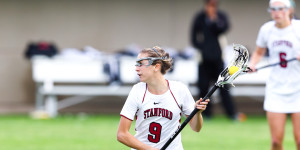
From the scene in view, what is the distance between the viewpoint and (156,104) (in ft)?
21.0

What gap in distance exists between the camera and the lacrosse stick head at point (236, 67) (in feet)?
19.0

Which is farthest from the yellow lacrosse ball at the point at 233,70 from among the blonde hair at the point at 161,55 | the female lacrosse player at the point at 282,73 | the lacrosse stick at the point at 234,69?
the female lacrosse player at the point at 282,73

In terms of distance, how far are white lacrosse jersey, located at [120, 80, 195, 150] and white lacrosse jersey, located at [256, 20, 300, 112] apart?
2.11m

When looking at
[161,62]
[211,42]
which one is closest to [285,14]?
[161,62]

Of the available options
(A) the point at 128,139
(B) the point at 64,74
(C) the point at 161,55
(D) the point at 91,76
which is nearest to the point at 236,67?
(C) the point at 161,55

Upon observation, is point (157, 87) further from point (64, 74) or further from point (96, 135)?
point (64, 74)

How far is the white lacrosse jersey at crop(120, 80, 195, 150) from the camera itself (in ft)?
21.0

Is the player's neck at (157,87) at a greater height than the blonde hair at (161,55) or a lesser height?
lesser

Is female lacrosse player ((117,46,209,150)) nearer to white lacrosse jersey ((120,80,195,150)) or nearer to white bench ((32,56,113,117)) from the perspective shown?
white lacrosse jersey ((120,80,195,150))

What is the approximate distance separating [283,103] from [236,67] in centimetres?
253

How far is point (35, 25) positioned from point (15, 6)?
2.21 ft

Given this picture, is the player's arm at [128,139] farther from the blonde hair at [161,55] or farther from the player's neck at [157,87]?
the blonde hair at [161,55]

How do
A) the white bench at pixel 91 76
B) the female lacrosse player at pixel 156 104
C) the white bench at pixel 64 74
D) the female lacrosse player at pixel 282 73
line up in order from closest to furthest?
the female lacrosse player at pixel 156 104 → the female lacrosse player at pixel 282 73 → the white bench at pixel 91 76 → the white bench at pixel 64 74

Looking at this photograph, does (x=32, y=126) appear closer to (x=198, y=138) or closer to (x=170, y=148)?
(x=198, y=138)
